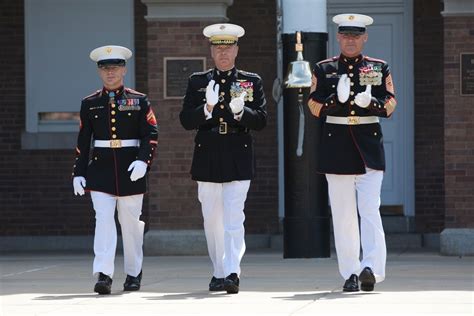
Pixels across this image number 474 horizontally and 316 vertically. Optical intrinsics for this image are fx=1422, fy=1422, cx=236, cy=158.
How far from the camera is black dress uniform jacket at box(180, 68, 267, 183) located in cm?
1080

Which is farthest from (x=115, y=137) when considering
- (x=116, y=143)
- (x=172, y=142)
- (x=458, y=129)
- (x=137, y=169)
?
(x=458, y=129)

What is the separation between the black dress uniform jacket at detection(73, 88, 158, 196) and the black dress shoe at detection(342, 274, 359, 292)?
1.76 m

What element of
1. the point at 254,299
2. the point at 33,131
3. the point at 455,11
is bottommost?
the point at 254,299

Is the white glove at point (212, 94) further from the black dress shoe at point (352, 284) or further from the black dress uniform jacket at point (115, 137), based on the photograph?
the black dress shoe at point (352, 284)

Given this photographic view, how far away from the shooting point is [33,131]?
57.1 ft

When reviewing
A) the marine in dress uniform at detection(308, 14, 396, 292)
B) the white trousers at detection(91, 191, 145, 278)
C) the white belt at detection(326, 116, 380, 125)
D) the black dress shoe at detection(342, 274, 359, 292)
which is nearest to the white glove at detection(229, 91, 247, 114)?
the marine in dress uniform at detection(308, 14, 396, 292)

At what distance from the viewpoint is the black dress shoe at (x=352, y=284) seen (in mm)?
10578

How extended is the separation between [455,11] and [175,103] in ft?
10.4

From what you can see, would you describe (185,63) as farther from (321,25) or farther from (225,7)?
(321,25)

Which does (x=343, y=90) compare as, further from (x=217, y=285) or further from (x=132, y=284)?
(x=132, y=284)

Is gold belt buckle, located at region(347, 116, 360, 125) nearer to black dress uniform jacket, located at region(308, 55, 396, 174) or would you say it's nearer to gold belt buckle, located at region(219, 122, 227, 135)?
black dress uniform jacket, located at region(308, 55, 396, 174)

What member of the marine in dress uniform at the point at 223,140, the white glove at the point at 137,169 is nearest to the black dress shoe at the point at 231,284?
the marine in dress uniform at the point at 223,140

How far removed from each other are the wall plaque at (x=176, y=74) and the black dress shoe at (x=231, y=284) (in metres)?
5.25

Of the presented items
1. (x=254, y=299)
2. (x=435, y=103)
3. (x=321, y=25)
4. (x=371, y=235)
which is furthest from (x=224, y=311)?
(x=435, y=103)
